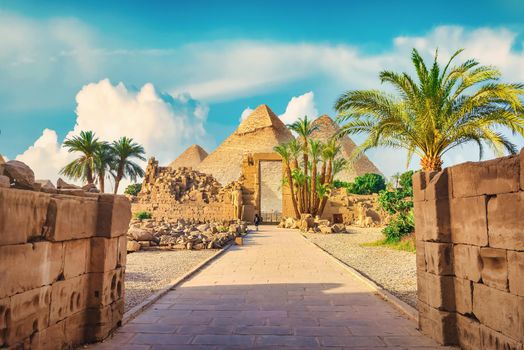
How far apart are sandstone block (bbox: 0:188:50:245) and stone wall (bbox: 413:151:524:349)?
4.04 meters

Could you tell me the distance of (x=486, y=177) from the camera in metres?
3.74

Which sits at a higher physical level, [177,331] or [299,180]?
[299,180]

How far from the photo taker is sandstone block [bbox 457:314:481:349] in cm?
384

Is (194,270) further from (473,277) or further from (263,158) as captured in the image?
(263,158)

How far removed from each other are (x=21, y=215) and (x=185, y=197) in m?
33.9

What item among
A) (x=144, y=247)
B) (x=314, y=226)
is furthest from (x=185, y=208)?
(x=144, y=247)

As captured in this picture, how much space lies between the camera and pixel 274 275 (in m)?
8.50

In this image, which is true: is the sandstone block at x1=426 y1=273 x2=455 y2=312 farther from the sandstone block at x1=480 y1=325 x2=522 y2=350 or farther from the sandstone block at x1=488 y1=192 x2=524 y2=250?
the sandstone block at x1=488 y1=192 x2=524 y2=250

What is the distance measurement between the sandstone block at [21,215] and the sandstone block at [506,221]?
4.13m

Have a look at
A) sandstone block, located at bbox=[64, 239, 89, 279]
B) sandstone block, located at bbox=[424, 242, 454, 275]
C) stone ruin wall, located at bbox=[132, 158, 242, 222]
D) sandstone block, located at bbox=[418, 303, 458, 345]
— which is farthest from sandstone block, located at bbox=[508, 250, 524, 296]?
stone ruin wall, located at bbox=[132, 158, 242, 222]

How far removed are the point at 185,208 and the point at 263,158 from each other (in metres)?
8.40

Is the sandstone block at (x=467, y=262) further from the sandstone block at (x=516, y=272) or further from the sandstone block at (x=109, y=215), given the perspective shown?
the sandstone block at (x=109, y=215)

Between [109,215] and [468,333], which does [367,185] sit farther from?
[109,215]

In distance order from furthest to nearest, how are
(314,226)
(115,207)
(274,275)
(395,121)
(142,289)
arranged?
(314,226), (395,121), (274,275), (142,289), (115,207)
